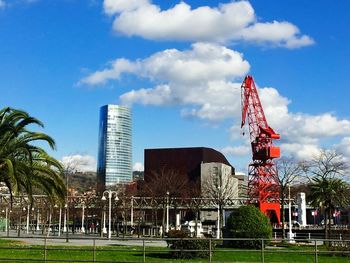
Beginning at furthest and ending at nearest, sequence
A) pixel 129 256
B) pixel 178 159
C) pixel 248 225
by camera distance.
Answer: pixel 178 159 → pixel 248 225 → pixel 129 256

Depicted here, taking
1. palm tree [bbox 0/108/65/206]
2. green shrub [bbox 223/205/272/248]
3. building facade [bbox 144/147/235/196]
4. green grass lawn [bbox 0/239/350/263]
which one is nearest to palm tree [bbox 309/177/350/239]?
green shrub [bbox 223/205/272/248]

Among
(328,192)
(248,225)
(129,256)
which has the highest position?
(328,192)

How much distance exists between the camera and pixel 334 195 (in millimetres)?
48562

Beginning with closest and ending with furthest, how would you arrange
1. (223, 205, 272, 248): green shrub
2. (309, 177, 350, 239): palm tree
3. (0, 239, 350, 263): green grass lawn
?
(0, 239, 350, 263): green grass lawn → (223, 205, 272, 248): green shrub → (309, 177, 350, 239): palm tree

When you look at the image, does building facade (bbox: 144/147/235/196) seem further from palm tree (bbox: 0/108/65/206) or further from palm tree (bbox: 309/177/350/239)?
palm tree (bbox: 0/108/65/206)

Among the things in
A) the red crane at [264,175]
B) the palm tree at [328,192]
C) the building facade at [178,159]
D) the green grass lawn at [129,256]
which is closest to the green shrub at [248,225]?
the green grass lawn at [129,256]

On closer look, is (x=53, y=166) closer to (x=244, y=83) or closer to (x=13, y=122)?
(x=13, y=122)

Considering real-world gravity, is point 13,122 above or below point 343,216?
above

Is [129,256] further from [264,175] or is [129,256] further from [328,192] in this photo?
[264,175]

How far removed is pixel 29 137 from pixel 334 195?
33.4m

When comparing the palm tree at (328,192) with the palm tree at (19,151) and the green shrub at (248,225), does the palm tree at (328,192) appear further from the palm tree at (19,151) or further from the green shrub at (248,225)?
the palm tree at (19,151)

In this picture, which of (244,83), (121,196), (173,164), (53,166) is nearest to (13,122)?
(53,166)

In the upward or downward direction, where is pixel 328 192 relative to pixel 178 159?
downward

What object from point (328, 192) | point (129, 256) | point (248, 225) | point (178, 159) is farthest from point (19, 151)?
point (178, 159)
